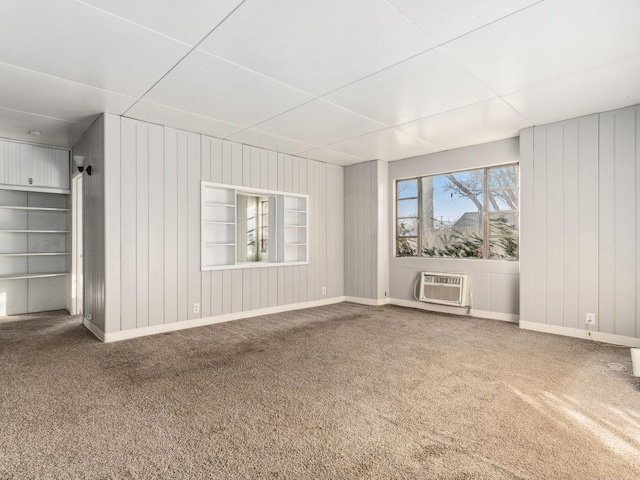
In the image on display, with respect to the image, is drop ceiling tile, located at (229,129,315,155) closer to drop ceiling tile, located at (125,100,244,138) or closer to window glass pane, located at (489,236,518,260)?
drop ceiling tile, located at (125,100,244,138)

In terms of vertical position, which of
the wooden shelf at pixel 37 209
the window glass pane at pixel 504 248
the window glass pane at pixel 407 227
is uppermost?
the wooden shelf at pixel 37 209

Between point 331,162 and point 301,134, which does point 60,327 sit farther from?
point 331,162

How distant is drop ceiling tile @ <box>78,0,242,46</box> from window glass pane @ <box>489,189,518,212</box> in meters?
4.33

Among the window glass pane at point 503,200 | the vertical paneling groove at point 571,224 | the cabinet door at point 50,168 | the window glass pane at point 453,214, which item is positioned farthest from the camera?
the window glass pane at point 453,214

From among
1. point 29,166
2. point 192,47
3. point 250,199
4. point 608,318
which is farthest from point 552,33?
point 29,166

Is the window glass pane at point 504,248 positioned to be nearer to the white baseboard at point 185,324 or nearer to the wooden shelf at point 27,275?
the white baseboard at point 185,324

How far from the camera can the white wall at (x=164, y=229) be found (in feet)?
13.0

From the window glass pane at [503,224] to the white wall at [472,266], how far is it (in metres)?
0.45

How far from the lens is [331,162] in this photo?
6.31 metres

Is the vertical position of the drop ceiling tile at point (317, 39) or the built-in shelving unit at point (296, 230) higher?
the drop ceiling tile at point (317, 39)

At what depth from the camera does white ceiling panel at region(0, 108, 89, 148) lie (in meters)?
3.97

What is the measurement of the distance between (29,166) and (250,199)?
3.41m

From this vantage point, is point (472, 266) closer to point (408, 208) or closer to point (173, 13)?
point (408, 208)

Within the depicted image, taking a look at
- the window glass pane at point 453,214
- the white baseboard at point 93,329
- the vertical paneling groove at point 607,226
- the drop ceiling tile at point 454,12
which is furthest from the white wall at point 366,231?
the white baseboard at point 93,329
